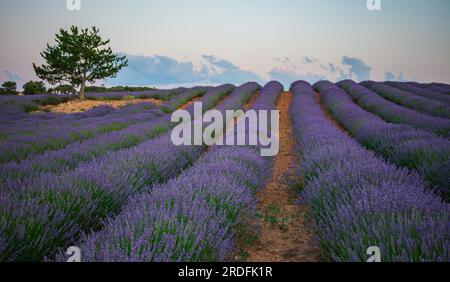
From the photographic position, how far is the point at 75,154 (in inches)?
188

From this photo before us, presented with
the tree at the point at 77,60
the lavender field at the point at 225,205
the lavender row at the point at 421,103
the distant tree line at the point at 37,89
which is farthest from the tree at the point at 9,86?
the lavender row at the point at 421,103

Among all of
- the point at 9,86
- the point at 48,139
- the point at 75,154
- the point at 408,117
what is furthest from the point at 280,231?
the point at 9,86

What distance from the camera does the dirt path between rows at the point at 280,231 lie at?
274 centimetres

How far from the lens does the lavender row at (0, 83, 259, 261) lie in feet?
7.09

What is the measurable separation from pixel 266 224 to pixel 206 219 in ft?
3.86

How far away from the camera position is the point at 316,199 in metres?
3.14

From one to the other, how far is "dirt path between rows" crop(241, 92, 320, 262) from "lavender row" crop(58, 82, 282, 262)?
27 cm

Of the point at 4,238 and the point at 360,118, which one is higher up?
the point at 360,118

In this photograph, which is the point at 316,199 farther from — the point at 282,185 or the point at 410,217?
the point at 282,185

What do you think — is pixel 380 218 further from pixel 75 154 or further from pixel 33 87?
pixel 33 87

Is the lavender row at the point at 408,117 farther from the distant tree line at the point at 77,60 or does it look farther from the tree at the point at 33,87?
the tree at the point at 33,87

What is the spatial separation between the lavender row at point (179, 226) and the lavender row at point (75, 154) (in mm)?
1268
